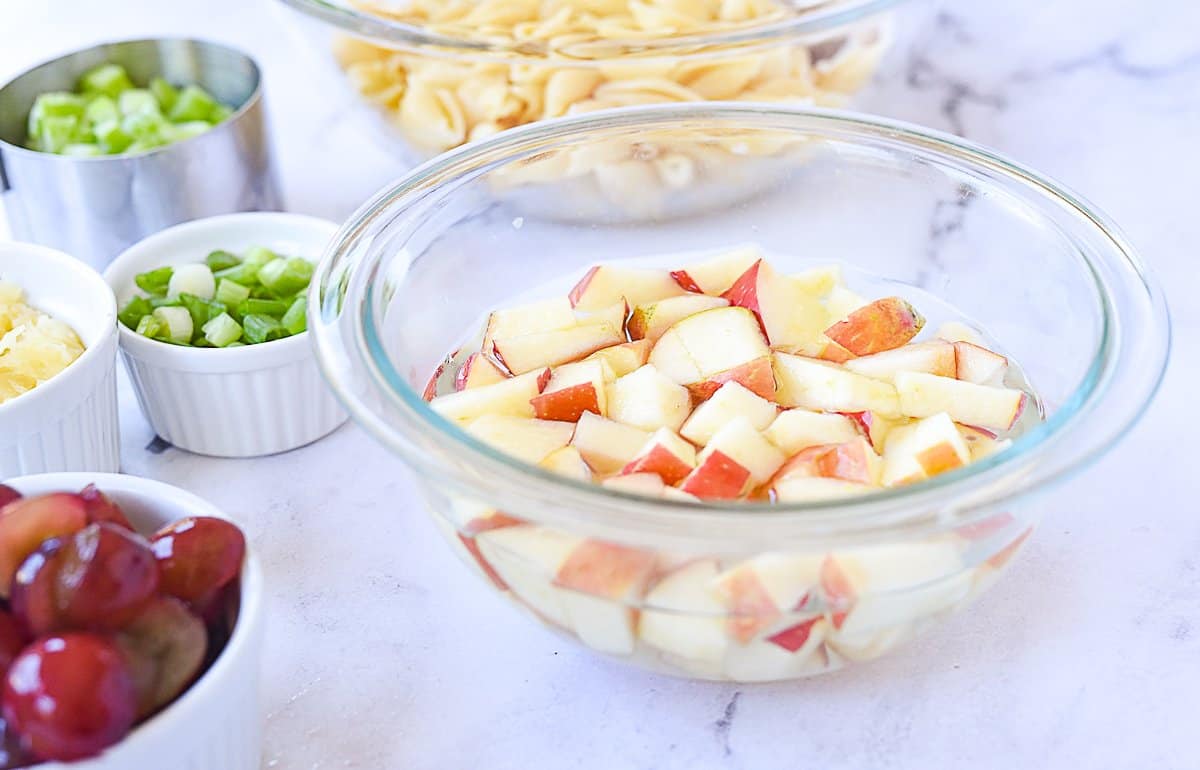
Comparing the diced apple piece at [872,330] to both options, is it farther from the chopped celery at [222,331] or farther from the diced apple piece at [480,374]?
the chopped celery at [222,331]

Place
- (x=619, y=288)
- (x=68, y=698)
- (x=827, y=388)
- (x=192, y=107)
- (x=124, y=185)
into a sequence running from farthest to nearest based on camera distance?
1. (x=192, y=107)
2. (x=124, y=185)
3. (x=619, y=288)
4. (x=827, y=388)
5. (x=68, y=698)

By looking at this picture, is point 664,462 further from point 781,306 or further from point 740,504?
point 781,306

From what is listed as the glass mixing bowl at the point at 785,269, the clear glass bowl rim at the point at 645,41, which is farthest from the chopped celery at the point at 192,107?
the glass mixing bowl at the point at 785,269

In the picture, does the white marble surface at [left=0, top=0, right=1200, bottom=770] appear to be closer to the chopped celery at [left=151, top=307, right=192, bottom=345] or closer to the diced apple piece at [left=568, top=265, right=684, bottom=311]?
the chopped celery at [left=151, top=307, right=192, bottom=345]

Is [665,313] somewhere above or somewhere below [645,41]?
below

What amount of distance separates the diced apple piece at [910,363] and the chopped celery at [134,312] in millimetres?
677

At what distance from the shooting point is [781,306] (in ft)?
3.63

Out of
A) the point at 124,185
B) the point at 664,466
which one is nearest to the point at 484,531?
the point at 664,466

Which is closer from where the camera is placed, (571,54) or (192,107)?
(571,54)

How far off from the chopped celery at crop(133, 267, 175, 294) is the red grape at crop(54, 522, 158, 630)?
1.72 ft

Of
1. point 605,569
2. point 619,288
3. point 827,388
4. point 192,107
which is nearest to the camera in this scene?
point 605,569

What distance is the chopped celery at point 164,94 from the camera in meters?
1.63

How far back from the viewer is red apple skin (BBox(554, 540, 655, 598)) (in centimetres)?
79

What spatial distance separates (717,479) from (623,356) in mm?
201
